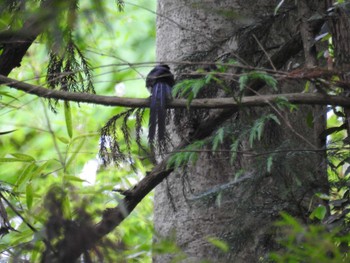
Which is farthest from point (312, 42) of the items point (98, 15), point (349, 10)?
point (98, 15)

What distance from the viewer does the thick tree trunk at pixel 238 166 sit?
2.91m

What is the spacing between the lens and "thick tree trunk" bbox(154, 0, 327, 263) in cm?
291

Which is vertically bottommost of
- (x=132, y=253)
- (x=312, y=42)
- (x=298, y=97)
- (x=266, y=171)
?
(x=132, y=253)

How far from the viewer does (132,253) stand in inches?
84.5

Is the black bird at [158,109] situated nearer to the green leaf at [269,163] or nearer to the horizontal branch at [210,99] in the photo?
the horizontal branch at [210,99]

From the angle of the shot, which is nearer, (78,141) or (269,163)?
(269,163)

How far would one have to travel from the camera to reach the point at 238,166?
362 cm

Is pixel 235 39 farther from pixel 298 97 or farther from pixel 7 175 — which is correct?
pixel 7 175

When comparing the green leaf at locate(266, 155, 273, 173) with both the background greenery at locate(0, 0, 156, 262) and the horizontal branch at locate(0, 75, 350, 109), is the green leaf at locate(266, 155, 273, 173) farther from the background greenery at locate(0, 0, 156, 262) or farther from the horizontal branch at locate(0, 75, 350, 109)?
the background greenery at locate(0, 0, 156, 262)

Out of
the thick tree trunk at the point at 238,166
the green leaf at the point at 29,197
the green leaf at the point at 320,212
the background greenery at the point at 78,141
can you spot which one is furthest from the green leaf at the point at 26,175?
the green leaf at the point at 320,212

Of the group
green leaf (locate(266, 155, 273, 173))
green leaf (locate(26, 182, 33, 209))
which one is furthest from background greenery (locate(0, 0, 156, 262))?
green leaf (locate(266, 155, 273, 173))

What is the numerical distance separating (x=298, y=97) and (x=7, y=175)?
100 inches

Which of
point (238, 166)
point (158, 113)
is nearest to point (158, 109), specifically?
point (158, 113)

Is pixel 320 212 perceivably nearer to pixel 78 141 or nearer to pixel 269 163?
pixel 269 163
